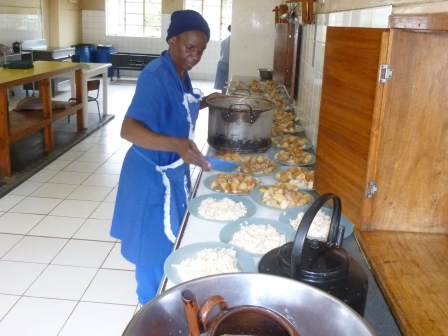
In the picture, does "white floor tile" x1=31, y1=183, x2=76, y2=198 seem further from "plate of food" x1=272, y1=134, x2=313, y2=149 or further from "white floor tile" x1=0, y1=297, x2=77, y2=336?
"plate of food" x1=272, y1=134, x2=313, y2=149

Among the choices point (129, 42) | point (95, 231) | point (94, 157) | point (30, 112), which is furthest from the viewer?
point (129, 42)

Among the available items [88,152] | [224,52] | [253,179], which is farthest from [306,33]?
[224,52]

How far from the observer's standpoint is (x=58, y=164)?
4.54 metres

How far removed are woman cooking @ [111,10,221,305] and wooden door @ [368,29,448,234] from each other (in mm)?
756

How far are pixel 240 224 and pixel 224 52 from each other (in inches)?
218

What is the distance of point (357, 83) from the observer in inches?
53.5

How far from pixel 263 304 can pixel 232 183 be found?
3.64 feet

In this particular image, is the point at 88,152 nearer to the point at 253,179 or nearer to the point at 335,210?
the point at 253,179

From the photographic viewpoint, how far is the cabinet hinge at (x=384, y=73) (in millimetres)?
1229

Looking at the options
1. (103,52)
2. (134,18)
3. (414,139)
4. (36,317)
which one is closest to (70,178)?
(36,317)

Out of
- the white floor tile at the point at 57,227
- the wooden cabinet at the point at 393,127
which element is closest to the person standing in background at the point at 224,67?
the white floor tile at the point at 57,227

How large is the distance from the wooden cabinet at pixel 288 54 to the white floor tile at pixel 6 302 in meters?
2.42

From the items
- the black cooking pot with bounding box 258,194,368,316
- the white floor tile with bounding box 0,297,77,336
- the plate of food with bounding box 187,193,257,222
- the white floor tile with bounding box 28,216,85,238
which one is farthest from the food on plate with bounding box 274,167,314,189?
the white floor tile with bounding box 28,216,85,238

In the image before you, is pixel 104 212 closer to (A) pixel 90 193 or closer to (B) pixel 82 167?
(A) pixel 90 193
